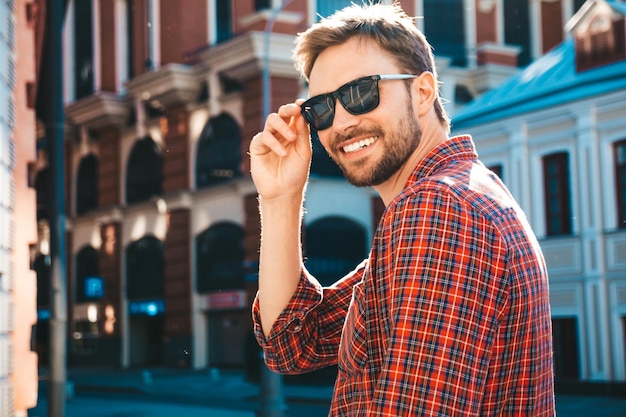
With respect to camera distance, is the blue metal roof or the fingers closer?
the fingers

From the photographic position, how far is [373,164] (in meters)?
1.83

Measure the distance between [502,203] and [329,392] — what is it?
71.4 ft

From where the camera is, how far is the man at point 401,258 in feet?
4.58

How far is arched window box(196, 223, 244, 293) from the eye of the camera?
2975 cm

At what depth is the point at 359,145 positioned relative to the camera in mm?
1855

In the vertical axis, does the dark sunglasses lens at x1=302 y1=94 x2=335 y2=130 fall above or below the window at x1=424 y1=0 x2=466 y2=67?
below

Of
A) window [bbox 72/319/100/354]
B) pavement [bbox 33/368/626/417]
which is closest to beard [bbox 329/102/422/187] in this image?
pavement [bbox 33/368/626/417]

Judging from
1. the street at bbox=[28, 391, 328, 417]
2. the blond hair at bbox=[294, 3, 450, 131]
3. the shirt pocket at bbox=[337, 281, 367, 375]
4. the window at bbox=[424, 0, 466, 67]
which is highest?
the window at bbox=[424, 0, 466, 67]

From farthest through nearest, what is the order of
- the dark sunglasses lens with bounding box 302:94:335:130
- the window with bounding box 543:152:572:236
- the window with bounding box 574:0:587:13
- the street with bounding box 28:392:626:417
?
the window with bounding box 574:0:587:13 < the window with bounding box 543:152:572:236 < the street with bounding box 28:392:626:417 < the dark sunglasses lens with bounding box 302:94:335:130

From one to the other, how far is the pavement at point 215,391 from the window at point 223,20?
1054cm

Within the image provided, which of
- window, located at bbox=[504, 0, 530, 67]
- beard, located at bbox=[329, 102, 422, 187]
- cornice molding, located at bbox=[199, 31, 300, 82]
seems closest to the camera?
beard, located at bbox=[329, 102, 422, 187]

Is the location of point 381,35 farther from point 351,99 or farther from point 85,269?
point 85,269

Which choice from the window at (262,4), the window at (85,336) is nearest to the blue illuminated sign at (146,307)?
the window at (85,336)

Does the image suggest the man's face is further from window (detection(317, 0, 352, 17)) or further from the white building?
window (detection(317, 0, 352, 17))
